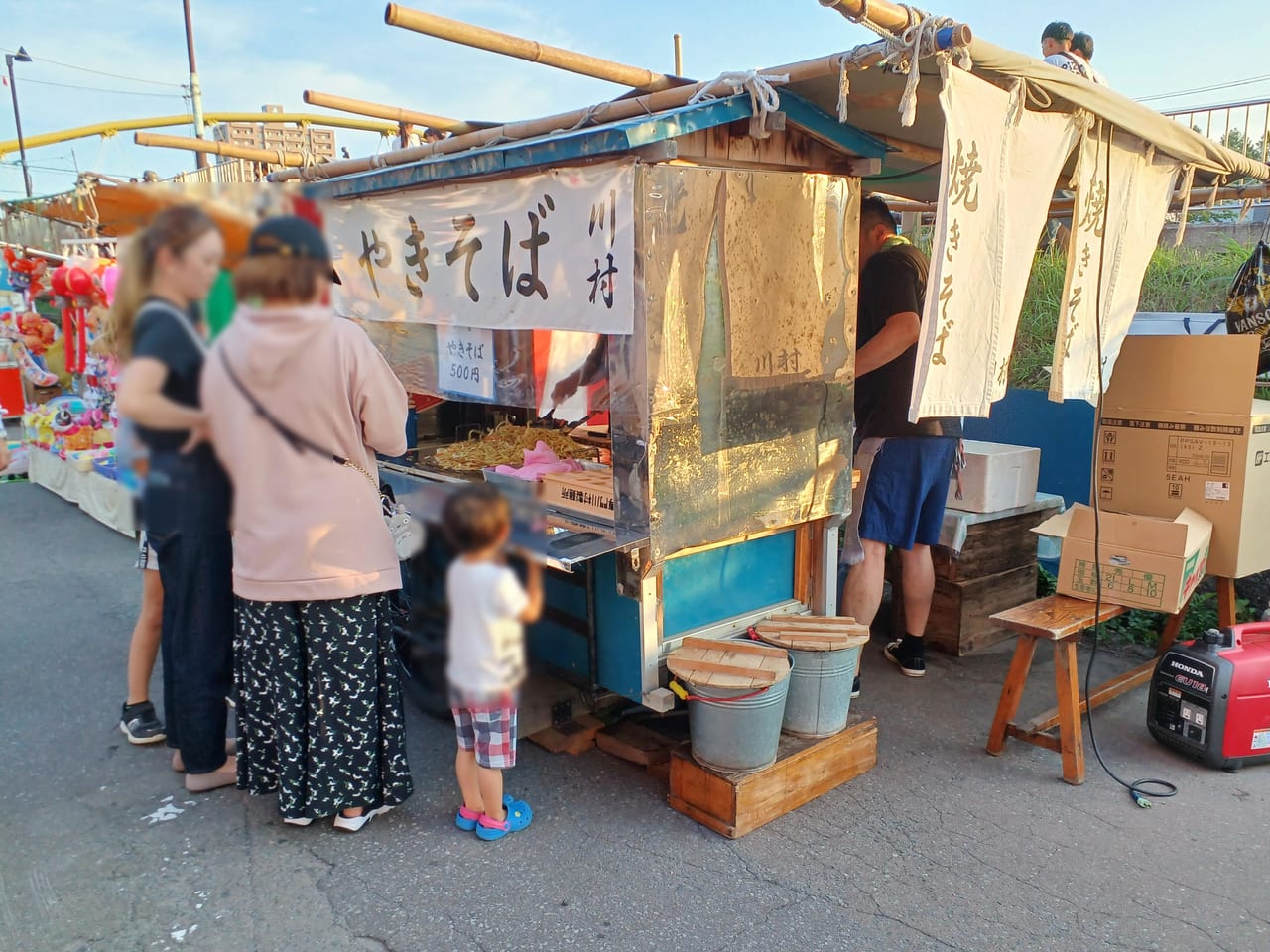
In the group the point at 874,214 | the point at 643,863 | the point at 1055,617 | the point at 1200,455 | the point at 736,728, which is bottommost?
the point at 643,863

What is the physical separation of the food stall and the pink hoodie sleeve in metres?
1.51

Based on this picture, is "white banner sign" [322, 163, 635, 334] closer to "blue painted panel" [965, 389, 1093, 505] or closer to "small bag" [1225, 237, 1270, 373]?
"blue painted panel" [965, 389, 1093, 505]

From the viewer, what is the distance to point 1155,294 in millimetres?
7785

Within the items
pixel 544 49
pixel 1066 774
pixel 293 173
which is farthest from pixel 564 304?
pixel 1066 774

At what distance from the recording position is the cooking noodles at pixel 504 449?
Answer: 14.4ft

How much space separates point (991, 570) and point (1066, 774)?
161cm

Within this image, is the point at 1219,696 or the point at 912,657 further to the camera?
the point at 912,657

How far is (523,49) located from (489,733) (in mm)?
2227

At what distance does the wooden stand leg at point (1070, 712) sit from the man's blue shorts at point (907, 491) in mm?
992

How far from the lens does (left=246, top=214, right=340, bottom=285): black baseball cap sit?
0.54 m

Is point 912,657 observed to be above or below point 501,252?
below

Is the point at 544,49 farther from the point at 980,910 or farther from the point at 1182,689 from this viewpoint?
the point at 1182,689

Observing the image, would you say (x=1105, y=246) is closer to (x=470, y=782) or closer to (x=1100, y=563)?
(x=1100, y=563)

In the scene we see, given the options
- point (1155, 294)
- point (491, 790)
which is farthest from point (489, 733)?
point (1155, 294)
